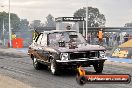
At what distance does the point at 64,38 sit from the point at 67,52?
162 cm

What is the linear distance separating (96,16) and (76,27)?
71.0m

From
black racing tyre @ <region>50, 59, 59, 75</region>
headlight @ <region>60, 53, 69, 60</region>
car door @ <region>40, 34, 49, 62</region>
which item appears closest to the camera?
headlight @ <region>60, 53, 69, 60</region>

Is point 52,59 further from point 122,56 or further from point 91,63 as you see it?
point 122,56

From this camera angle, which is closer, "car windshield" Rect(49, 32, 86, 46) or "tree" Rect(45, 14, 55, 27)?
"car windshield" Rect(49, 32, 86, 46)

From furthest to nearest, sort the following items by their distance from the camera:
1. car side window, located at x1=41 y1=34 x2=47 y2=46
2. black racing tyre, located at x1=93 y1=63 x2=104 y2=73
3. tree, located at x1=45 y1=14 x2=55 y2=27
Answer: tree, located at x1=45 y1=14 x2=55 y2=27 < car side window, located at x1=41 y1=34 x2=47 y2=46 < black racing tyre, located at x1=93 y1=63 x2=104 y2=73

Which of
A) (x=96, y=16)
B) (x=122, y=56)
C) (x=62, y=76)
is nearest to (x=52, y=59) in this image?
(x=62, y=76)

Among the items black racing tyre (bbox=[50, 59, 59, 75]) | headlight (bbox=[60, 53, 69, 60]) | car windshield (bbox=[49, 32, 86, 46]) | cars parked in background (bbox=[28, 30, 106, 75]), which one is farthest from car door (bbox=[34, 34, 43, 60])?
headlight (bbox=[60, 53, 69, 60])

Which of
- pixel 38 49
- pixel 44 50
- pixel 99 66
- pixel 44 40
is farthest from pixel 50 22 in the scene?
pixel 99 66

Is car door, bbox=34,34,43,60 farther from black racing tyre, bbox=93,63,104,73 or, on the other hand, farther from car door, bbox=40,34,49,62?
black racing tyre, bbox=93,63,104,73

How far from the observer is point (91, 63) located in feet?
40.6

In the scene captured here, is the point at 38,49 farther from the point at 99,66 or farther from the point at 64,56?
the point at 99,66

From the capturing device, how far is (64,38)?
13.6 m

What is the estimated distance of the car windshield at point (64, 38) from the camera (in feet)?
44.2

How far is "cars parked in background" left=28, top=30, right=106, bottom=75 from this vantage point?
1209 centimetres
